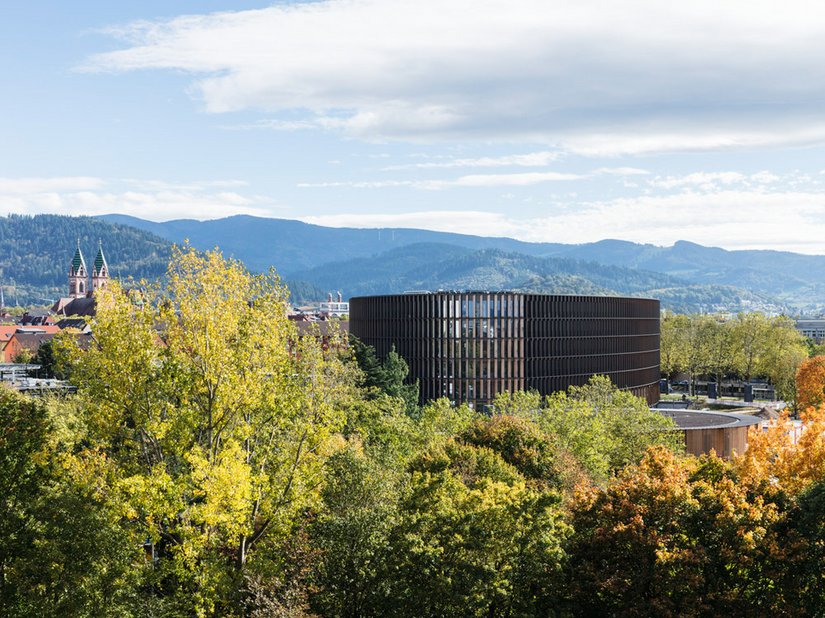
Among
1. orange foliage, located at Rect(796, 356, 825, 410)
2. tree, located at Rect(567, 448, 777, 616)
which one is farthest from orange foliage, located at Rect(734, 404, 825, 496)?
orange foliage, located at Rect(796, 356, 825, 410)

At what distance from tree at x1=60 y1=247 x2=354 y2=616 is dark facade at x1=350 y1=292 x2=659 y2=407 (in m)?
75.3

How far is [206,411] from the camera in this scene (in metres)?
34.9

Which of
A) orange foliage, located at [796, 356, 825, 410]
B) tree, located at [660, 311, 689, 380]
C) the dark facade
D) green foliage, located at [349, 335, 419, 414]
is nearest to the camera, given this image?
green foliage, located at [349, 335, 419, 414]

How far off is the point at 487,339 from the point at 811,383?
133ft

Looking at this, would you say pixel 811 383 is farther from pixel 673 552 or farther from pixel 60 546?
pixel 60 546

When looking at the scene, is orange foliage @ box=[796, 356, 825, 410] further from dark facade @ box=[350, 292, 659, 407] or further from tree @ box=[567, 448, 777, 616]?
tree @ box=[567, 448, 777, 616]

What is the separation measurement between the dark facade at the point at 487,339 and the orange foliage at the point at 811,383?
978 inches

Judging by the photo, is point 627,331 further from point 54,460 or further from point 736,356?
point 54,460

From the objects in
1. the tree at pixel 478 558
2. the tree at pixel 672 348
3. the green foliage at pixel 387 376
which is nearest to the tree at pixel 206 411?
the tree at pixel 478 558

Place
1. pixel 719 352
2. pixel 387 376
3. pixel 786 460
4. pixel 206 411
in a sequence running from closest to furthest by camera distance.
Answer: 1. pixel 206 411
2. pixel 786 460
3. pixel 387 376
4. pixel 719 352

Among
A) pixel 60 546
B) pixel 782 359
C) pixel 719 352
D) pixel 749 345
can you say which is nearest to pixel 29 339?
pixel 719 352

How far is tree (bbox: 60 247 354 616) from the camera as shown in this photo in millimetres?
32125

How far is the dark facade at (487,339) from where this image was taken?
365 ft

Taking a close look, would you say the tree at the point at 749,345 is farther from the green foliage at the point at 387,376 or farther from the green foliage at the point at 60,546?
the green foliage at the point at 60,546
